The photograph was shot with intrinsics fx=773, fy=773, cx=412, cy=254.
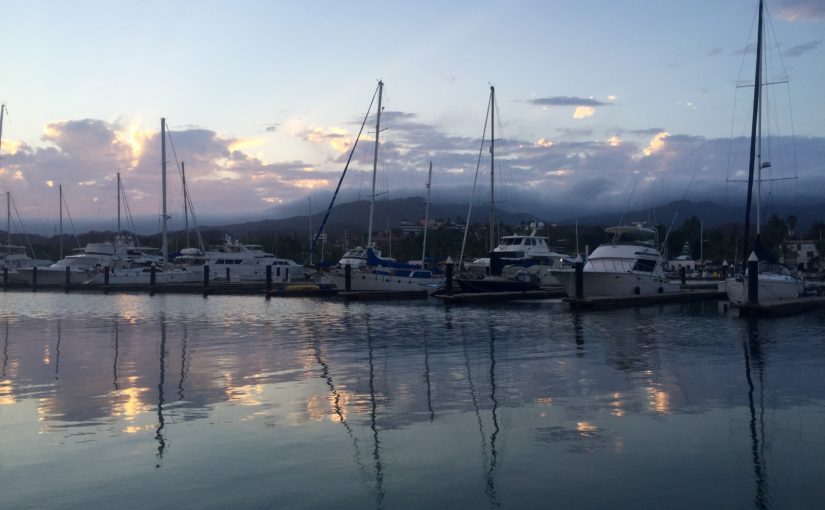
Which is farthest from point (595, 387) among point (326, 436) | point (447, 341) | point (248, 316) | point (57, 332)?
point (248, 316)

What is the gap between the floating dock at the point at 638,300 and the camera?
121 feet

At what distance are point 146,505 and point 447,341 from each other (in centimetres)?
1553

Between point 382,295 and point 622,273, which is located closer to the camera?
point 622,273

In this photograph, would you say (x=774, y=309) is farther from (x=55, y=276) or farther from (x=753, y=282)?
(x=55, y=276)

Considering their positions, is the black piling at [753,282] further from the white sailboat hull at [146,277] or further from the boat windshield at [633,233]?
the white sailboat hull at [146,277]

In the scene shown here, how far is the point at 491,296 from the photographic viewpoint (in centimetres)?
4453

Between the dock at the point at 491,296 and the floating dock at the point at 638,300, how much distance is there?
709 cm

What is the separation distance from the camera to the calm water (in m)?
8.81

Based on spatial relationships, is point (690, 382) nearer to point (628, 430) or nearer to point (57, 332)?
point (628, 430)

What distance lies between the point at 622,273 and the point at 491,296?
751 cm

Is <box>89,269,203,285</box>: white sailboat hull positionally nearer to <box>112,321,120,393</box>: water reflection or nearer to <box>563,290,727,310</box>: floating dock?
<box>112,321,120,393</box>: water reflection

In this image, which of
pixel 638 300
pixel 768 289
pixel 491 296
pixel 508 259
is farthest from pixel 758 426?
pixel 508 259

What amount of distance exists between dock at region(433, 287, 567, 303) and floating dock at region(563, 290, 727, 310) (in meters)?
7.09

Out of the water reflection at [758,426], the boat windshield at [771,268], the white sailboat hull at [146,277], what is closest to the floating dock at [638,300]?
the boat windshield at [771,268]
